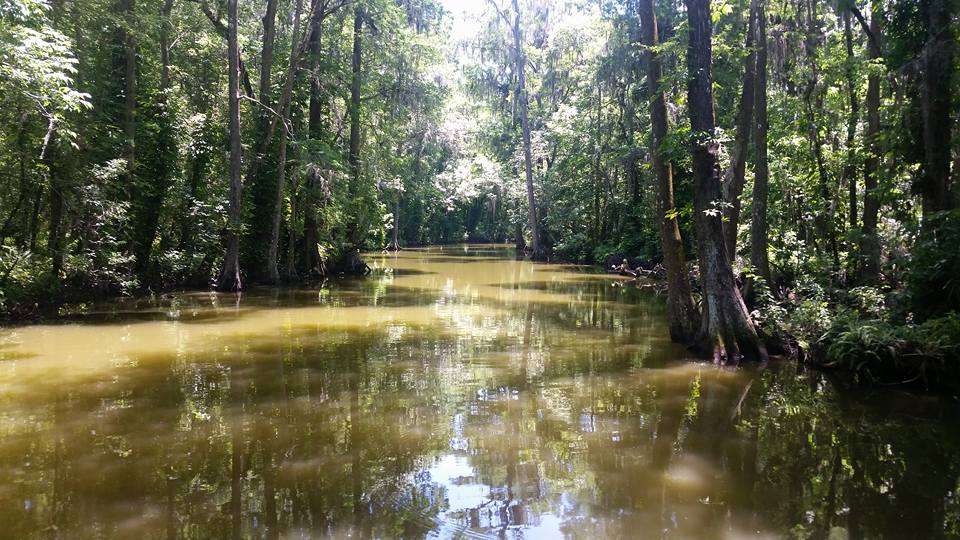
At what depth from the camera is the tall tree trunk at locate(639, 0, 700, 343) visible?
404 inches

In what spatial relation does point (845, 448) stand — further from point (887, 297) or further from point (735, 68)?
point (735, 68)

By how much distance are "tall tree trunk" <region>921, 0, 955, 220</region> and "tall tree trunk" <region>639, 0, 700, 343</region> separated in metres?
3.65

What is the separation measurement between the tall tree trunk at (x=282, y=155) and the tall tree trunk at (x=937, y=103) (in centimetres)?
1593

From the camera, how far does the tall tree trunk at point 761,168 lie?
11.3 m

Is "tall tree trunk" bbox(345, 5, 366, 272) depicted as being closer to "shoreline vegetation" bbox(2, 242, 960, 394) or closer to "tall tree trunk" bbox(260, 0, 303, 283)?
"tall tree trunk" bbox(260, 0, 303, 283)

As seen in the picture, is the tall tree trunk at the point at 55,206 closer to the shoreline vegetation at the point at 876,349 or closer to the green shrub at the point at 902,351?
the shoreline vegetation at the point at 876,349

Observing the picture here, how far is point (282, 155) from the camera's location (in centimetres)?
1922

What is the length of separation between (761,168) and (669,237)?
267 cm

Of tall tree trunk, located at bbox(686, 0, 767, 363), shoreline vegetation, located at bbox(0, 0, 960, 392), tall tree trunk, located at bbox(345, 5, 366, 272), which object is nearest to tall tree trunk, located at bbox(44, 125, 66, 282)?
shoreline vegetation, located at bbox(0, 0, 960, 392)

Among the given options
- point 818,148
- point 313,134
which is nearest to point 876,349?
point 818,148

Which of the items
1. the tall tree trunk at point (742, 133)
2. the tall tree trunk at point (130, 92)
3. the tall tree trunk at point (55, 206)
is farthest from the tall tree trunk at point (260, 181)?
the tall tree trunk at point (742, 133)

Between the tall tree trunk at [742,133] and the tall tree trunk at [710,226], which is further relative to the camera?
the tall tree trunk at [742,133]

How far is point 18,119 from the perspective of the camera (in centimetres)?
1148

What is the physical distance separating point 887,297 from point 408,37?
2044cm
